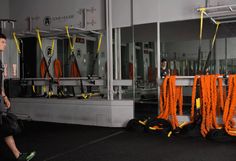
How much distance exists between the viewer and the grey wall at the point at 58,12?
20.2 ft

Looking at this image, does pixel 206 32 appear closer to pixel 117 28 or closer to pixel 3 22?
pixel 117 28

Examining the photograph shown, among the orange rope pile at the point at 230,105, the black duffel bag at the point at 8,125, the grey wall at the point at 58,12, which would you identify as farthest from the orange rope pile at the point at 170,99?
the black duffel bag at the point at 8,125

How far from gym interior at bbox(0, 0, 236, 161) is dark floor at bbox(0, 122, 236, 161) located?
0.01 metres

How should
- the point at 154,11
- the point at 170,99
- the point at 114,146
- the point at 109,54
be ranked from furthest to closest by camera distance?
1. the point at 109,54
2. the point at 154,11
3. the point at 170,99
4. the point at 114,146

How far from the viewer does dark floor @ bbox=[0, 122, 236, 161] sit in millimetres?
3729

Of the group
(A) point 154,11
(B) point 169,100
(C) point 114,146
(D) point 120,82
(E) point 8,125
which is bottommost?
(C) point 114,146

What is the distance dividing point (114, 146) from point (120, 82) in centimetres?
176

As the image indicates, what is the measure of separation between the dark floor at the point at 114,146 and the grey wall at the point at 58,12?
7.68 ft

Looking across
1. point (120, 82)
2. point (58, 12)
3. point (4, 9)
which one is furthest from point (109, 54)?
point (4, 9)

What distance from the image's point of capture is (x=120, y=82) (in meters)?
5.81

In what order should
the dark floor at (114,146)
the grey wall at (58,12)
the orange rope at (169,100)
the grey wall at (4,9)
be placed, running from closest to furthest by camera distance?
the dark floor at (114,146)
the orange rope at (169,100)
the grey wall at (58,12)
the grey wall at (4,9)

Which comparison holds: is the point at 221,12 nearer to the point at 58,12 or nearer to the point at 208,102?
the point at 208,102

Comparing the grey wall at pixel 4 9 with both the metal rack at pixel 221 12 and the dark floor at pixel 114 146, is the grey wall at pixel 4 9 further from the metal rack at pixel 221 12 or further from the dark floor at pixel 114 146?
the metal rack at pixel 221 12

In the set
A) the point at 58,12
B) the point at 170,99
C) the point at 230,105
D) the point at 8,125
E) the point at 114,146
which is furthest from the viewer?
the point at 58,12
